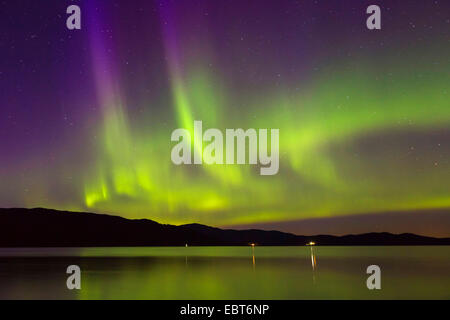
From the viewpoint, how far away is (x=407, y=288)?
128 ft

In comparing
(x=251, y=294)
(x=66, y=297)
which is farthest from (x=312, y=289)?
(x=66, y=297)

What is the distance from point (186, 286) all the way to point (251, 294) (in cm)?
739
